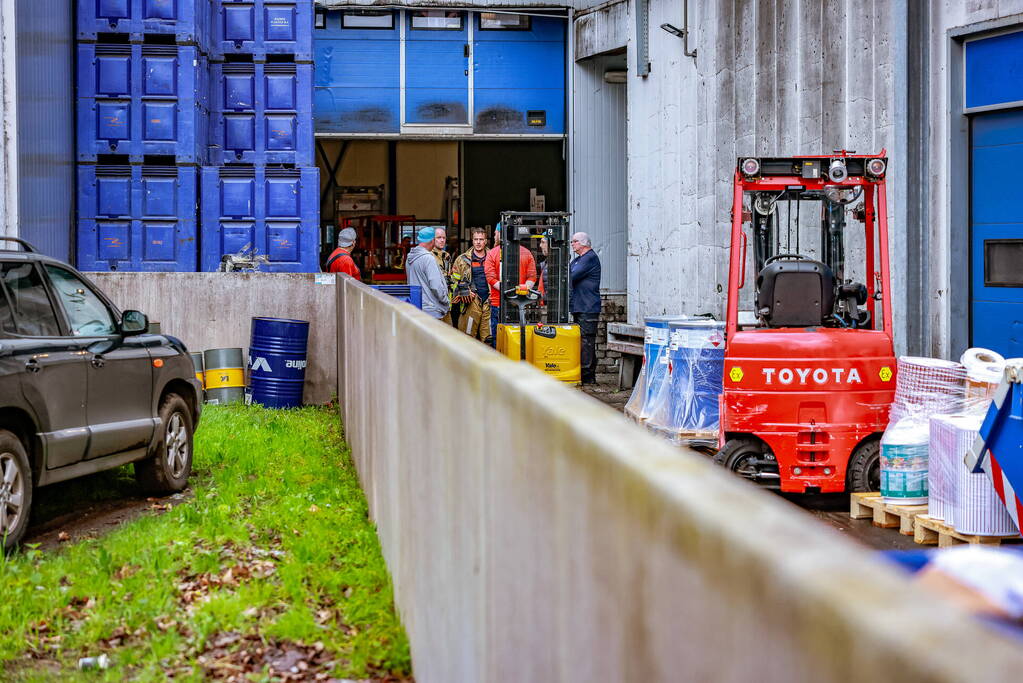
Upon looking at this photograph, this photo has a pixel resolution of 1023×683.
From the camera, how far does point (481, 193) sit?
1224 inches

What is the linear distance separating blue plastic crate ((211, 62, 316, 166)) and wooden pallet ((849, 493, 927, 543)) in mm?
10926

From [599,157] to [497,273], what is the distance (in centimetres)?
461

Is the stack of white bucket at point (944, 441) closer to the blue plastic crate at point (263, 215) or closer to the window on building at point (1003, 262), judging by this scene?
the window on building at point (1003, 262)

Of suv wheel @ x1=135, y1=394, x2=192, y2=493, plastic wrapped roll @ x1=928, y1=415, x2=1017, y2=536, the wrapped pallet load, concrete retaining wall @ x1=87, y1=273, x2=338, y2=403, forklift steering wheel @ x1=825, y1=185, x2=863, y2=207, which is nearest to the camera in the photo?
plastic wrapped roll @ x1=928, y1=415, x2=1017, y2=536

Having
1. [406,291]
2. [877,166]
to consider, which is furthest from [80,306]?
[406,291]

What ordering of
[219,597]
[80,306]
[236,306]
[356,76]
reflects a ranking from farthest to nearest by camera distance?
[356,76]
[236,306]
[80,306]
[219,597]

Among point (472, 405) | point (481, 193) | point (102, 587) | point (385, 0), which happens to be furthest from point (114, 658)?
point (481, 193)

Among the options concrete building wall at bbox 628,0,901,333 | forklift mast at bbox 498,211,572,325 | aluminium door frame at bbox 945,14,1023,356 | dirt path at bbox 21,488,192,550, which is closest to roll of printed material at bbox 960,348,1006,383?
aluminium door frame at bbox 945,14,1023,356

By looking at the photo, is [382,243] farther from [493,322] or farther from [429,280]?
[429,280]

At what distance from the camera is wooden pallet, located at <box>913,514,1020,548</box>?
8.34 metres

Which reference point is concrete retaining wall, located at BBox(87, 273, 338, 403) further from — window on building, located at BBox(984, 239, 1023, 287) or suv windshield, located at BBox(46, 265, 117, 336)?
window on building, located at BBox(984, 239, 1023, 287)

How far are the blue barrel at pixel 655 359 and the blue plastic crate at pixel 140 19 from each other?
7914mm

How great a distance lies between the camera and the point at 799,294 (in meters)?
10.6

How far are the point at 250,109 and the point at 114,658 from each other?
46.4 ft
